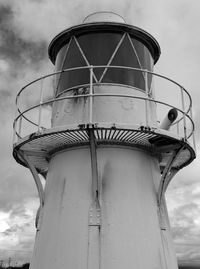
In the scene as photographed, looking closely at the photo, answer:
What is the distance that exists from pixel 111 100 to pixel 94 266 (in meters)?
3.48

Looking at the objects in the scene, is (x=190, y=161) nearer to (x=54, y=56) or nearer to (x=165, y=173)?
(x=165, y=173)

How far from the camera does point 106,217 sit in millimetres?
6820

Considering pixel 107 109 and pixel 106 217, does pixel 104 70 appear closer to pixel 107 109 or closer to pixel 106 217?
pixel 107 109

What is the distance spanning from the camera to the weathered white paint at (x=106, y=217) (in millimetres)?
6582

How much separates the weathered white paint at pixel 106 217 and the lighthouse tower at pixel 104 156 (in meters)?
0.02

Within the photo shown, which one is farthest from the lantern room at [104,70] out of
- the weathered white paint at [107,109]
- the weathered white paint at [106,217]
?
the weathered white paint at [106,217]

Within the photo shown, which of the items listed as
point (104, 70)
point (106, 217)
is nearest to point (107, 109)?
point (104, 70)

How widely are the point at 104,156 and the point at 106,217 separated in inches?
50.3

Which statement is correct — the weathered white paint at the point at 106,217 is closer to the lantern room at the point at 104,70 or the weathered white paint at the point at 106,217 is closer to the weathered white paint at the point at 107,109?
the weathered white paint at the point at 107,109

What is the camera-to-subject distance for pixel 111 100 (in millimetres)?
7781

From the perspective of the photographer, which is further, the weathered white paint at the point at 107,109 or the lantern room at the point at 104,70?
the lantern room at the point at 104,70

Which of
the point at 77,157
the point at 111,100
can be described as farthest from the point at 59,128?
the point at 111,100

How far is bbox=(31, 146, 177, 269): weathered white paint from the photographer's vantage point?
658 centimetres

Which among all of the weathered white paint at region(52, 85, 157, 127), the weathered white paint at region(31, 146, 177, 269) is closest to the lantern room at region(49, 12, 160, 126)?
the weathered white paint at region(52, 85, 157, 127)
